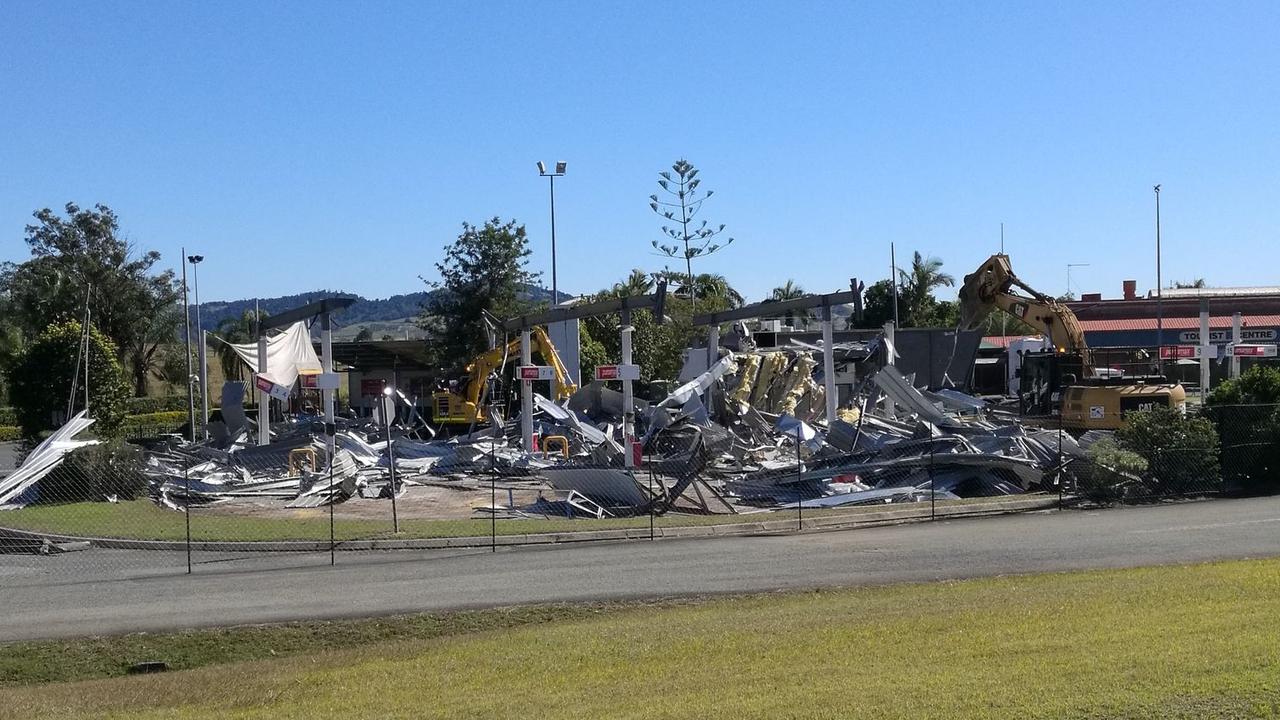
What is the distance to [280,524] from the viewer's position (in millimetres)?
21688

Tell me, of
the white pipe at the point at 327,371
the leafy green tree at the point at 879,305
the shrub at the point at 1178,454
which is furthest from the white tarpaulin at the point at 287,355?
the leafy green tree at the point at 879,305

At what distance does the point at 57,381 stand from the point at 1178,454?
29.1 meters

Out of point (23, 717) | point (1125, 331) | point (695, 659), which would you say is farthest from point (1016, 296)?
point (1125, 331)

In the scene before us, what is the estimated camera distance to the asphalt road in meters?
14.5

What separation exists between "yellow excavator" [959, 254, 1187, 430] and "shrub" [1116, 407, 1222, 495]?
781cm

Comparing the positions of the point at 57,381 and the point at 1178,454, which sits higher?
the point at 57,381

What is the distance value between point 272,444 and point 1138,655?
2706 centimetres

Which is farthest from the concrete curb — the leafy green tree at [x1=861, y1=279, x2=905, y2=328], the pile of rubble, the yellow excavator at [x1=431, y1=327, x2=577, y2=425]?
the leafy green tree at [x1=861, y1=279, x2=905, y2=328]

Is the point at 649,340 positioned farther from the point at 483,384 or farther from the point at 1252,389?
the point at 1252,389

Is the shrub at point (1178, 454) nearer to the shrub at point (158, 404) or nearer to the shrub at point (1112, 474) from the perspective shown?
the shrub at point (1112, 474)

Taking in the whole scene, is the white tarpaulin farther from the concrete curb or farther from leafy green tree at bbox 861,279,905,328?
leafy green tree at bbox 861,279,905,328

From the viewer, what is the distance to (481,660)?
440 inches

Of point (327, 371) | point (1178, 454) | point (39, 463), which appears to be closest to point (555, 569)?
point (327, 371)

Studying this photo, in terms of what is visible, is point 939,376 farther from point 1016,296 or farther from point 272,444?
point 272,444
